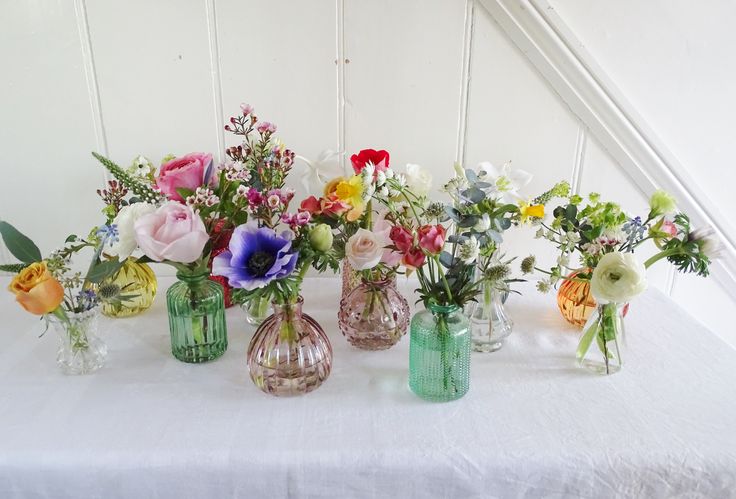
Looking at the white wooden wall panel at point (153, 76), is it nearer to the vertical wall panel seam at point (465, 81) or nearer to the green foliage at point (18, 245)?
the green foliage at point (18, 245)

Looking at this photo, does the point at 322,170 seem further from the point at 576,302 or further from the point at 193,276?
the point at 576,302

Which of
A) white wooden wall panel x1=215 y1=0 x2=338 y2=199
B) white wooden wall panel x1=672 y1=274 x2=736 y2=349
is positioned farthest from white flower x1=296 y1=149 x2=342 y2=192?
white wooden wall panel x1=672 y1=274 x2=736 y2=349

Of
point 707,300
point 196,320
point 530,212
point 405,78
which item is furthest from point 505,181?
point 707,300

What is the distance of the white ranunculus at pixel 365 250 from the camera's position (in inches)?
28.5

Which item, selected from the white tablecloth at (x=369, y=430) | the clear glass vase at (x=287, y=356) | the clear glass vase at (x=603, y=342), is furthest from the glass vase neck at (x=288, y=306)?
the clear glass vase at (x=603, y=342)

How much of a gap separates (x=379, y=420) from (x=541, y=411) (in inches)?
8.6

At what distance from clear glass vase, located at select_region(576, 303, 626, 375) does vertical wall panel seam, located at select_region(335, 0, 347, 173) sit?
0.52 meters

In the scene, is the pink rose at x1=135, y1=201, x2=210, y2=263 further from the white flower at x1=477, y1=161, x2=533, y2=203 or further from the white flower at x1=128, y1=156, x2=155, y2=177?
the white flower at x1=477, y1=161, x2=533, y2=203

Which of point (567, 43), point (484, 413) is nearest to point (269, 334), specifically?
point (484, 413)

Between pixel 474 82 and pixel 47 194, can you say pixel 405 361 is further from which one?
pixel 47 194

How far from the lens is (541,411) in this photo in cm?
70

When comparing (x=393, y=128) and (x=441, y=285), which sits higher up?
(x=393, y=128)

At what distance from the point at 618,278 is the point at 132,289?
81 centimetres

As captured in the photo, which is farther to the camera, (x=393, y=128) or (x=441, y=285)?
(x=393, y=128)
